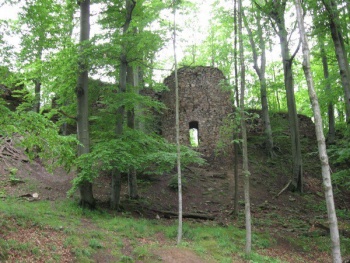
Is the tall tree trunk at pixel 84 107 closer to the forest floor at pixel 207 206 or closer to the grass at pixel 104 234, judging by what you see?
the grass at pixel 104 234

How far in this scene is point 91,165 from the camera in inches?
329

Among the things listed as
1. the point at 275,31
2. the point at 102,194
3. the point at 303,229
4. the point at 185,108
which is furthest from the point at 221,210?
the point at 275,31

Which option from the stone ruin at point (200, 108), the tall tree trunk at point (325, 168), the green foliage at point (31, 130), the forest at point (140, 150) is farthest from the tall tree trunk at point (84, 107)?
the stone ruin at point (200, 108)

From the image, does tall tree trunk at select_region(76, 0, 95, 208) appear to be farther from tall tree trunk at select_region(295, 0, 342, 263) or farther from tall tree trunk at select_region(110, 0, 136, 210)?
tall tree trunk at select_region(295, 0, 342, 263)

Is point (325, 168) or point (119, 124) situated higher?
point (119, 124)

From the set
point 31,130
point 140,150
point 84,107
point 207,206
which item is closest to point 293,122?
point 207,206

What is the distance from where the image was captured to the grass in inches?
230

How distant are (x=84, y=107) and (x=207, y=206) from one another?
633cm

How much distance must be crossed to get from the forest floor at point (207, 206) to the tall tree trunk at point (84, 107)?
34.9 inches

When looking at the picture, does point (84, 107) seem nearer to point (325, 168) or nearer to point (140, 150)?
point (140, 150)

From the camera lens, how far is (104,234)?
7074 millimetres

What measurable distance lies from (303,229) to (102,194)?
759cm

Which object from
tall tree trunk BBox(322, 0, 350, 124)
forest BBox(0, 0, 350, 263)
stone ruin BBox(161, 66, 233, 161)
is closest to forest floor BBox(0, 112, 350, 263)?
forest BBox(0, 0, 350, 263)

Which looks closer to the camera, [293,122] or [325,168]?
[325,168]
